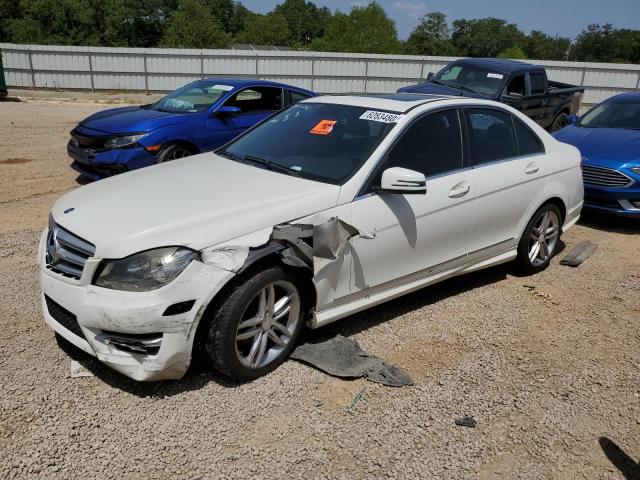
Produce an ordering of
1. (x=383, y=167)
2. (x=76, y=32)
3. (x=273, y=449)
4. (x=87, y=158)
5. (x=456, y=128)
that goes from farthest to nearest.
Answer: (x=76, y=32) → (x=87, y=158) → (x=456, y=128) → (x=383, y=167) → (x=273, y=449)

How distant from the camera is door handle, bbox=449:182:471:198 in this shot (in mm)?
4219

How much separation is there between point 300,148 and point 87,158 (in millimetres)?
4048

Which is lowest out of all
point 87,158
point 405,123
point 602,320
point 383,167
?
point 602,320

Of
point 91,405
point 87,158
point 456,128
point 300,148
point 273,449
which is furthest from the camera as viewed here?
point 87,158

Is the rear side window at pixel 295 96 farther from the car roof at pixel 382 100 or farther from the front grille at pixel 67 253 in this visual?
the front grille at pixel 67 253

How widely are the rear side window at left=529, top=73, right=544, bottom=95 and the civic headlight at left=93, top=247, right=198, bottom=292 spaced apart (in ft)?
34.6

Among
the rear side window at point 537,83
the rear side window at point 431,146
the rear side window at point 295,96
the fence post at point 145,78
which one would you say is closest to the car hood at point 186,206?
the rear side window at point 431,146

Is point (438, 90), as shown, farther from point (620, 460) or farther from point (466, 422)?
point (620, 460)

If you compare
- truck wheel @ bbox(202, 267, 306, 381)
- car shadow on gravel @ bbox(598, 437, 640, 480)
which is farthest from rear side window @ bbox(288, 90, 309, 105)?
car shadow on gravel @ bbox(598, 437, 640, 480)

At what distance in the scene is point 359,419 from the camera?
3.16m

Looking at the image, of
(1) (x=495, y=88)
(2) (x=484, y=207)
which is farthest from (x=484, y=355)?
(1) (x=495, y=88)

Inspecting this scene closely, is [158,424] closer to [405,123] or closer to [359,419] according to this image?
[359,419]

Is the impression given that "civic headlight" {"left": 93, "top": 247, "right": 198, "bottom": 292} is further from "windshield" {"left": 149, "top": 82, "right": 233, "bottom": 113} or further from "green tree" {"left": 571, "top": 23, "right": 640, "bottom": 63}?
"green tree" {"left": 571, "top": 23, "right": 640, "bottom": 63}

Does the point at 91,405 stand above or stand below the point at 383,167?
below
